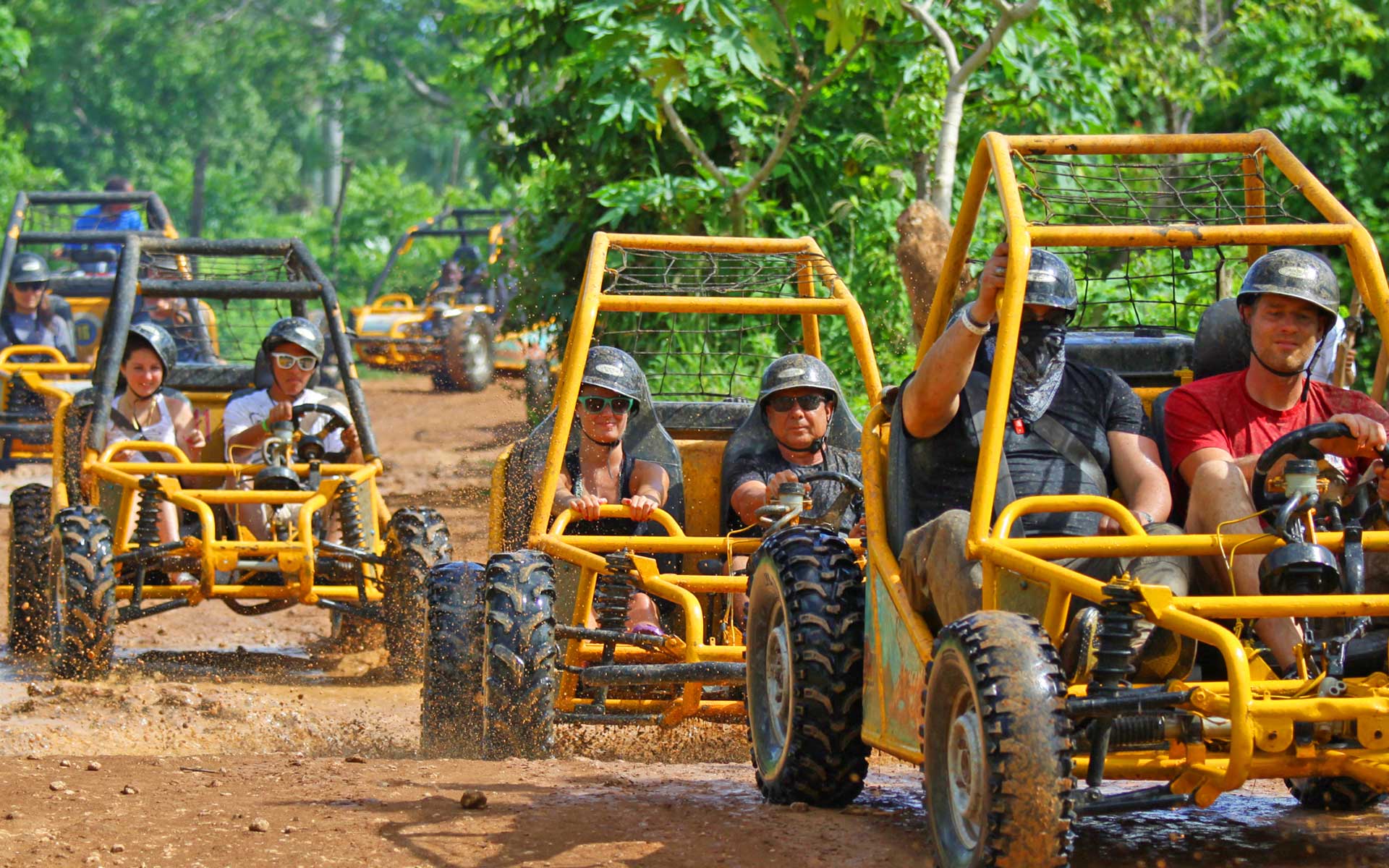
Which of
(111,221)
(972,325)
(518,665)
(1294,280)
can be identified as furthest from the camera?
(111,221)

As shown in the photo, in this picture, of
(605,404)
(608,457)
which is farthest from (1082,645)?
(608,457)

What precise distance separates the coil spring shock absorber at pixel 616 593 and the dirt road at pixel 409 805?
18.2 inches

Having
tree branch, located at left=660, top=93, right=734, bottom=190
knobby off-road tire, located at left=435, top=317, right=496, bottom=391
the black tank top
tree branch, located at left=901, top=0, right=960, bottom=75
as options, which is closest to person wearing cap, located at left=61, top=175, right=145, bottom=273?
knobby off-road tire, located at left=435, top=317, right=496, bottom=391

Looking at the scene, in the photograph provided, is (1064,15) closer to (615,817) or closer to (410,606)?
(410,606)

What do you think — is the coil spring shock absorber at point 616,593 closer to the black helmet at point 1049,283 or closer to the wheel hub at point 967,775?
the black helmet at point 1049,283

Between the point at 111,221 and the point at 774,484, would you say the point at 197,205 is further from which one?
the point at 774,484

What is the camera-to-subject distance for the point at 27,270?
15680 mm

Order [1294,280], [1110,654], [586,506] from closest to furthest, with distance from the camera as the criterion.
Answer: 1. [1110,654]
2. [1294,280]
3. [586,506]

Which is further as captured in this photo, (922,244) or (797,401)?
(922,244)

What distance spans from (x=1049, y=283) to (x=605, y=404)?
2.54 meters

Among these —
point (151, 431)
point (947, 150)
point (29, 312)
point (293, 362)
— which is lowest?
point (151, 431)

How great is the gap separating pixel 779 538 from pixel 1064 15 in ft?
20.8

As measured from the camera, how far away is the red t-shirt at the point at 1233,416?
5.36 m

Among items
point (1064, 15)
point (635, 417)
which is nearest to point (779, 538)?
point (635, 417)
